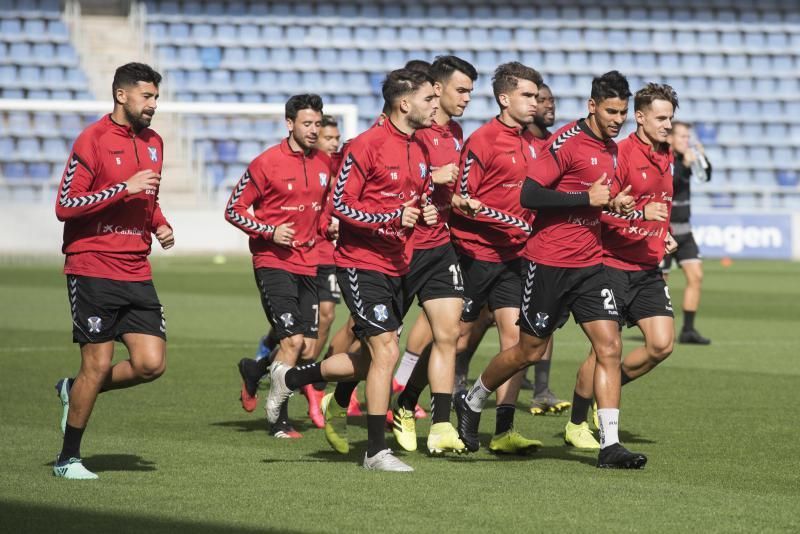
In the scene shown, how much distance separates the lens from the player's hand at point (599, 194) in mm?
7410

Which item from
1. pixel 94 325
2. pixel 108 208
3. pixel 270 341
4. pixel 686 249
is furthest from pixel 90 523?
pixel 686 249

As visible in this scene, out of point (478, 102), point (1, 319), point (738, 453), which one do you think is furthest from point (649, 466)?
point (478, 102)

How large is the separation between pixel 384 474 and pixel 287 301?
7.71 feet

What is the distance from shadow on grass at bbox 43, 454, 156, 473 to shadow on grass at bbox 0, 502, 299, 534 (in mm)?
1186

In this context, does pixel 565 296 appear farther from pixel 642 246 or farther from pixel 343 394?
pixel 343 394

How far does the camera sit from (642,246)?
861 cm

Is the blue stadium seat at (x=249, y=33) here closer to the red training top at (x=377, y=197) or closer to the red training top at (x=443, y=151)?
the red training top at (x=443, y=151)

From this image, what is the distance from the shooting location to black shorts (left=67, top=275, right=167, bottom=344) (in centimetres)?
713

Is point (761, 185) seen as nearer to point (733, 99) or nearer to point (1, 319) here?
point (733, 99)

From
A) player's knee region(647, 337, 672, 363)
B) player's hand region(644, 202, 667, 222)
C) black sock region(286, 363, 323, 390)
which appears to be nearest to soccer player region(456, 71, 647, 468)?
player's hand region(644, 202, 667, 222)

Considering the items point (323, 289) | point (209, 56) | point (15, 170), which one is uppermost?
point (209, 56)

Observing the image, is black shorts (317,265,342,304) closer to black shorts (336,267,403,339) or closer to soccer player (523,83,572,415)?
soccer player (523,83,572,415)

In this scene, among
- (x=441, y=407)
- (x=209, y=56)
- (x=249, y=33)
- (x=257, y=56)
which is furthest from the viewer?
(x=249, y=33)

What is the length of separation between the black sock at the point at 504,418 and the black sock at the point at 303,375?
1.14m
